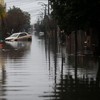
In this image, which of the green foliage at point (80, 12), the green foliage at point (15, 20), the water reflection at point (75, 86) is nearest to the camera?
the water reflection at point (75, 86)

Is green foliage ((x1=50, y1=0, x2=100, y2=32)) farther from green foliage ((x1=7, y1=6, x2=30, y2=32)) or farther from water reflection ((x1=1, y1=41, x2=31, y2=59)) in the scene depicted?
green foliage ((x1=7, y1=6, x2=30, y2=32))

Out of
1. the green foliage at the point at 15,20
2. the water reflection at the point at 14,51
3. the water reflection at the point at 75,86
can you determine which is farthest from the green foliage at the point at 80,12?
the green foliage at the point at 15,20

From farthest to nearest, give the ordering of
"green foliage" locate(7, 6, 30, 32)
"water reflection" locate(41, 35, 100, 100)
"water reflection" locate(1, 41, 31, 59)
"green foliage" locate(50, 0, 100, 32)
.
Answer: "green foliage" locate(7, 6, 30, 32), "water reflection" locate(1, 41, 31, 59), "green foliage" locate(50, 0, 100, 32), "water reflection" locate(41, 35, 100, 100)

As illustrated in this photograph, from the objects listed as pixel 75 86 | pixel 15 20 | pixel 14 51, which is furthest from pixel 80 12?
pixel 15 20

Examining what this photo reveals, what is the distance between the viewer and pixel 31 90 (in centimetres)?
1490

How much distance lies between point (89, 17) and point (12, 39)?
6337 centimetres

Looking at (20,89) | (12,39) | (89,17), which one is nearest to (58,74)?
(89,17)

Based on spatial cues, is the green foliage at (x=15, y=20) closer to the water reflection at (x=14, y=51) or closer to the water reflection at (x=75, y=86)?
the water reflection at (x=14, y=51)

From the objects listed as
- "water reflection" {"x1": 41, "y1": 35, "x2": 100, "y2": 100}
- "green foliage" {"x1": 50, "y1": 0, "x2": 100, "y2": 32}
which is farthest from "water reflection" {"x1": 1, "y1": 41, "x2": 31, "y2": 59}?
"water reflection" {"x1": 41, "y1": 35, "x2": 100, "y2": 100}

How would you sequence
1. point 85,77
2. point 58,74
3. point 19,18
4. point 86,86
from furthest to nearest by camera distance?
point 19,18
point 58,74
point 85,77
point 86,86

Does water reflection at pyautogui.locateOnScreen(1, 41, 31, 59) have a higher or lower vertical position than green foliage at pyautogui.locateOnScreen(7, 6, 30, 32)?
lower

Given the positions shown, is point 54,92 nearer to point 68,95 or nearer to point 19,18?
point 68,95

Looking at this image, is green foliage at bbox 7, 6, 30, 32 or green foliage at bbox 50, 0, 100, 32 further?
green foliage at bbox 7, 6, 30, 32

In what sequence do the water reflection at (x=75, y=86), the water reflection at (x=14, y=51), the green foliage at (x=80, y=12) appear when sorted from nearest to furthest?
the water reflection at (x=75, y=86), the green foliage at (x=80, y=12), the water reflection at (x=14, y=51)
